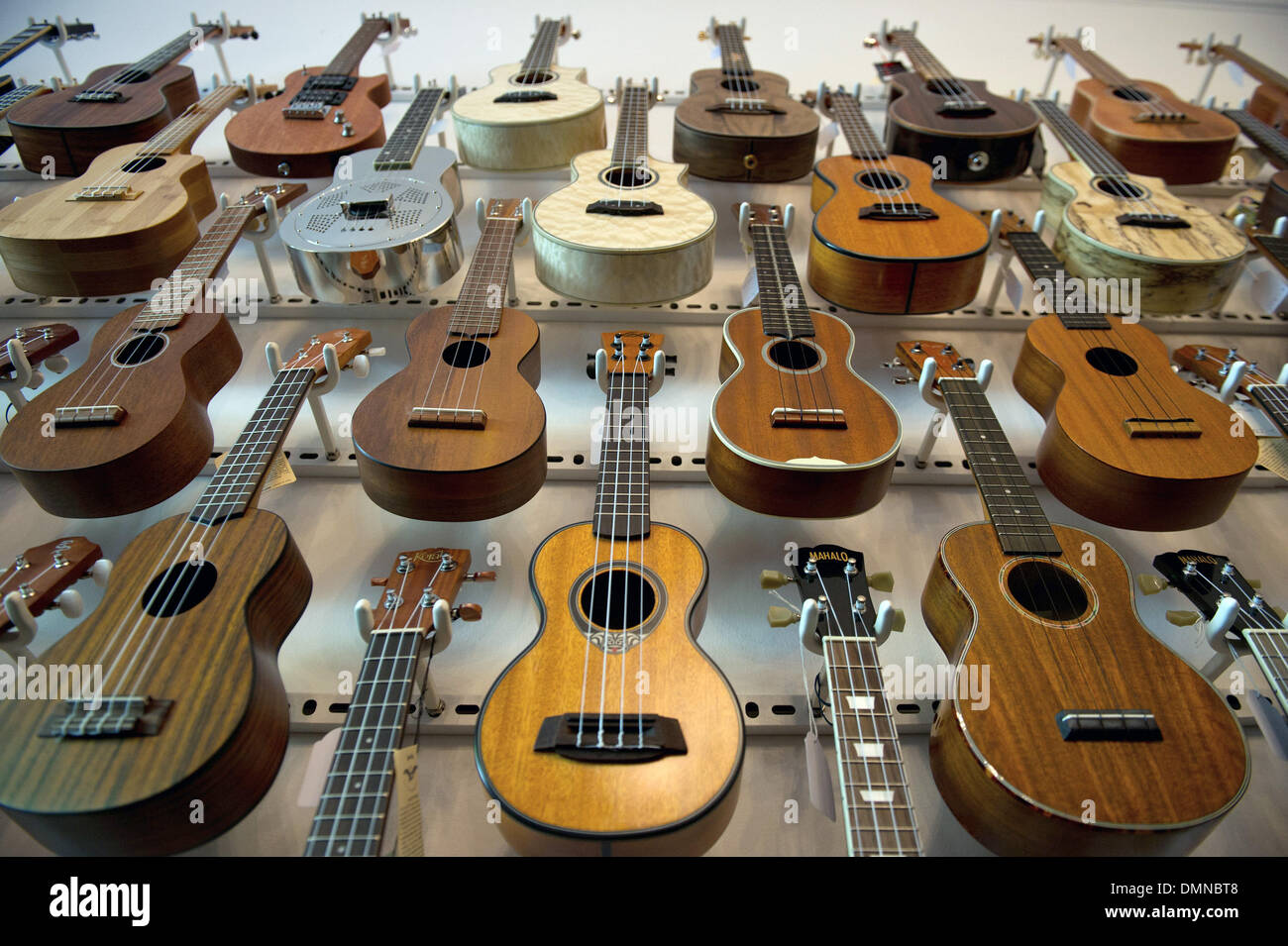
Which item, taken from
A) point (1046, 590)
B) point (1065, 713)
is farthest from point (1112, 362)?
point (1065, 713)

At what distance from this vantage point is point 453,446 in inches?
54.6

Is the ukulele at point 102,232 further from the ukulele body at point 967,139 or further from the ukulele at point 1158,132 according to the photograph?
the ukulele at point 1158,132

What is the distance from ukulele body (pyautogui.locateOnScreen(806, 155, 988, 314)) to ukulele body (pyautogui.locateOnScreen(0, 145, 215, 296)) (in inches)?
65.6

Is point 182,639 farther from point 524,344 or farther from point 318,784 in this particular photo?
point 524,344

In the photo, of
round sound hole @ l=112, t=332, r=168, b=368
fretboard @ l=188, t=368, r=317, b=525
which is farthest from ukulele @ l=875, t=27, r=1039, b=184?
round sound hole @ l=112, t=332, r=168, b=368

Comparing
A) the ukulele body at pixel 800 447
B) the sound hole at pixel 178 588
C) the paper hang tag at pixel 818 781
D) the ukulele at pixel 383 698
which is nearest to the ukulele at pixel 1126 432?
the ukulele body at pixel 800 447

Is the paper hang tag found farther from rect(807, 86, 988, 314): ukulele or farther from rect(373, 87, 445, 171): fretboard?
rect(373, 87, 445, 171): fretboard

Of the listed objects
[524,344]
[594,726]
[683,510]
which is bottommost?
[683,510]

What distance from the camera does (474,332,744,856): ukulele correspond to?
957 millimetres

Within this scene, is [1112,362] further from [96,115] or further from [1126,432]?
[96,115]

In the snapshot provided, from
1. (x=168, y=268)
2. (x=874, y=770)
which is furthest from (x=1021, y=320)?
(x=168, y=268)

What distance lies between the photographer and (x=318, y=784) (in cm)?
104

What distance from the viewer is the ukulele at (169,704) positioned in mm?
961

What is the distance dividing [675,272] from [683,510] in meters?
0.61
